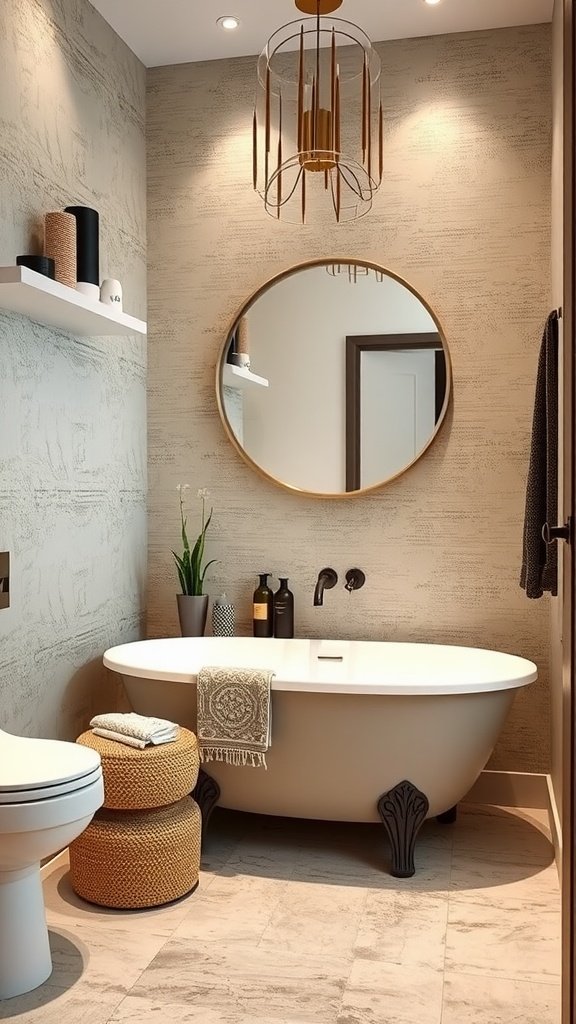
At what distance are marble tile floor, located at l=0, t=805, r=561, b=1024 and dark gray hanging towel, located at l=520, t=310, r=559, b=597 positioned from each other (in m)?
0.95

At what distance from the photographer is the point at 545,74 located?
3590mm

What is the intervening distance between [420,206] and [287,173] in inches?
22.7

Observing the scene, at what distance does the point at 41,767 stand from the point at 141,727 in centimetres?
57

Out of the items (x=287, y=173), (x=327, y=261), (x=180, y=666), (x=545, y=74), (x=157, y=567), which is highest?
Answer: (x=545, y=74)

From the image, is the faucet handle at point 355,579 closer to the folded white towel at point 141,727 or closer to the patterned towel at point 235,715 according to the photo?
the patterned towel at point 235,715

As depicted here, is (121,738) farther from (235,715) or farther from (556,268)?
(556,268)

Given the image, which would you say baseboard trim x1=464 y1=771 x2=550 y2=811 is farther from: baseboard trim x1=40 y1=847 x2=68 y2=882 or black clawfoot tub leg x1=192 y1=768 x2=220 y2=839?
baseboard trim x1=40 y1=847 x2=68 y2=882

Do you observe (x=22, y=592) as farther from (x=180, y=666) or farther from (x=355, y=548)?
(x=355, y=548)

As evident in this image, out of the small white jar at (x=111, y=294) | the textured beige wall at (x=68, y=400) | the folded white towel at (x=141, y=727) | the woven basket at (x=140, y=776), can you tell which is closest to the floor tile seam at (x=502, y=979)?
the woven basket at (x=140, y=776)

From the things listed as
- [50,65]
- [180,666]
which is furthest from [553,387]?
[50,65]

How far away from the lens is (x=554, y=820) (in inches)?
128

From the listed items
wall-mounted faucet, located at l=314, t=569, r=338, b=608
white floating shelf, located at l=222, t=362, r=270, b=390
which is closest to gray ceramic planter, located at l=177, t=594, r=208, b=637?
wall-mounted faucet, located at l=314, t=569, r=338, b=608

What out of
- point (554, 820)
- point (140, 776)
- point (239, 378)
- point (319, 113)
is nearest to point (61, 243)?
point (319, 113)

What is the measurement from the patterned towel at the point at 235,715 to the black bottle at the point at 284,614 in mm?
769
